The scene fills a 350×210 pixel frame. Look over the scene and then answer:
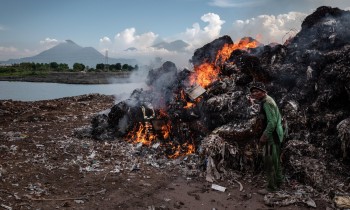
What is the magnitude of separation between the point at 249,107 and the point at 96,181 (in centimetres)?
402

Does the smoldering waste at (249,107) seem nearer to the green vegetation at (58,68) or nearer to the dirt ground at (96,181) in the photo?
the dirt ground at (96,181)

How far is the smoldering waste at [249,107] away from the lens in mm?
6523

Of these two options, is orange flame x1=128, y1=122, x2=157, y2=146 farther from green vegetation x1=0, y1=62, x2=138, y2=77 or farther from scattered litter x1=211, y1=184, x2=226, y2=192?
green vegetation x1=0, y1=62, x2=138, y2=77

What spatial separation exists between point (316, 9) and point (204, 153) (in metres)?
6.65

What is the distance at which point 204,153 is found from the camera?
6.94 metres

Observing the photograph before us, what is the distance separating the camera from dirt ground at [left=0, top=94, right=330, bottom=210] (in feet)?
17.5

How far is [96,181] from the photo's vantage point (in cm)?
626

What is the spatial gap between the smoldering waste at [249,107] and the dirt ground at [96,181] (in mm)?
633

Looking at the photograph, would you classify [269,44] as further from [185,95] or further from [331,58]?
[185,95]

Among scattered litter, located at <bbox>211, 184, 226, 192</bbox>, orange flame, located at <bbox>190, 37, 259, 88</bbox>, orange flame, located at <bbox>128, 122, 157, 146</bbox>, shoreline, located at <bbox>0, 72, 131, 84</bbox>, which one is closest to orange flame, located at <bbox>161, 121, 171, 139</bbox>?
orange flame, located at <bbox>128, 122, 157, 146</bbox>

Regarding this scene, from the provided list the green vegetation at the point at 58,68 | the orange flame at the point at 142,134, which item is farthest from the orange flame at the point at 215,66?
the green vegetation at the point at 58,68

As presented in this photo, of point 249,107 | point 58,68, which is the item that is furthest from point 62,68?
point 249,107

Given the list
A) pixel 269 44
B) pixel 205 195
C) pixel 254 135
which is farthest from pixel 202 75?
pixel 205 195

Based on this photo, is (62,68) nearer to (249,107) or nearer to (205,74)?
(205,74)
